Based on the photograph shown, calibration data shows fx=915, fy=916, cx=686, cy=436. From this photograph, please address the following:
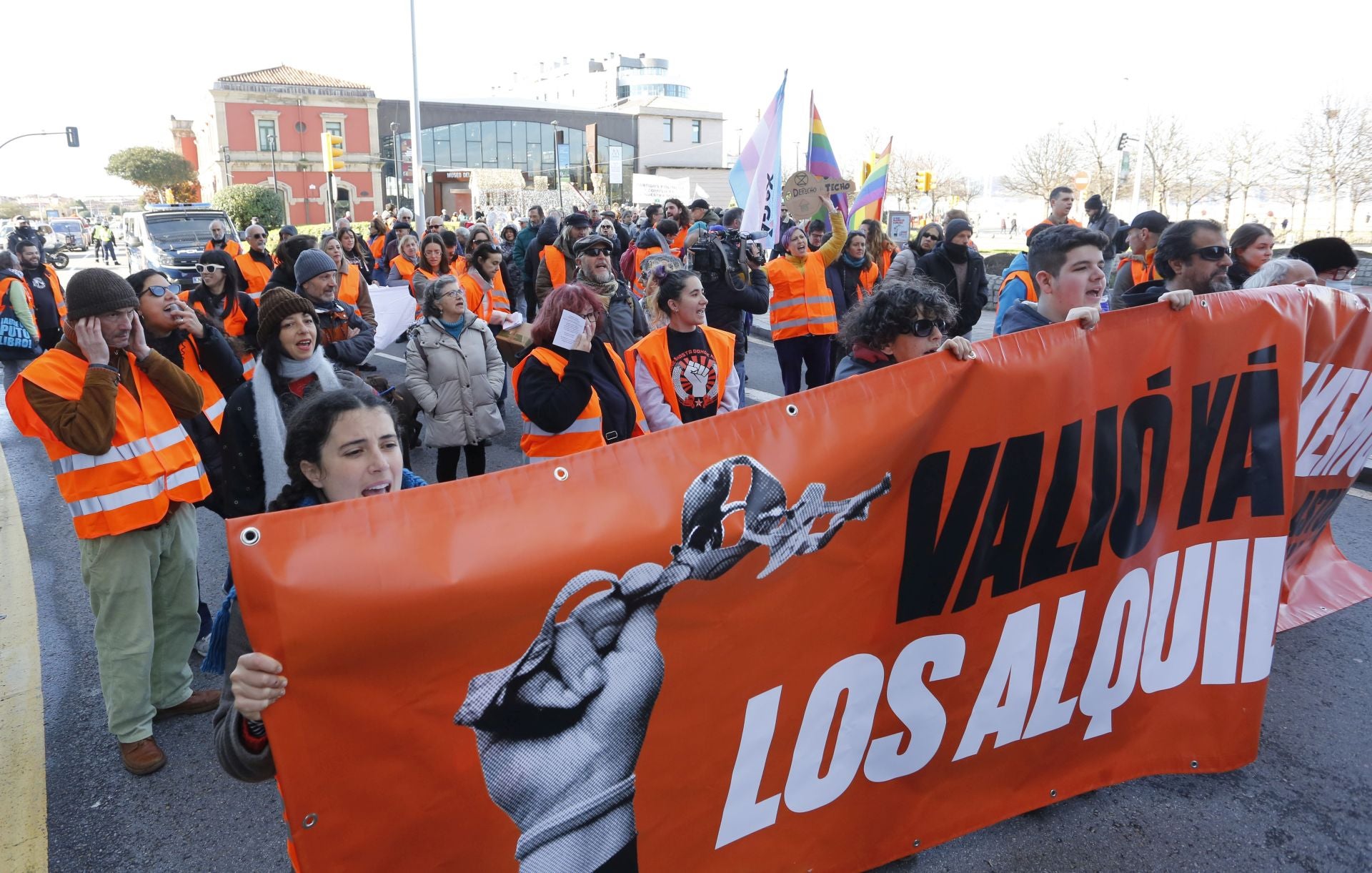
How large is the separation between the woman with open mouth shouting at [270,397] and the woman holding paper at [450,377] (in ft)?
4.01

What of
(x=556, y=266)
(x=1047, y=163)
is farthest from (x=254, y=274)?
(x=1047, y=163)

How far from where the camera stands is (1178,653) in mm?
2842

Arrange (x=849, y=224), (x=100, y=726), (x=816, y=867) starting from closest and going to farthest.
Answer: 1. (x=816, y=867)
2. (x=100, y=726)
3. (x=849, y=224)

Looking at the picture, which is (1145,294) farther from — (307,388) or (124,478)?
(124,478)

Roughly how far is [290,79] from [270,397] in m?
73.0

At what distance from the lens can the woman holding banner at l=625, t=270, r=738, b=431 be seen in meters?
4.33

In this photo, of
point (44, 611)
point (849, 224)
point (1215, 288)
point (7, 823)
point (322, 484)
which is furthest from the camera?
point (849, 224)

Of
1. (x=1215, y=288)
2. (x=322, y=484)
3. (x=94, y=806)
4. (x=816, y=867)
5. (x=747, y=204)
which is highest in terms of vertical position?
(x=747, y=204)

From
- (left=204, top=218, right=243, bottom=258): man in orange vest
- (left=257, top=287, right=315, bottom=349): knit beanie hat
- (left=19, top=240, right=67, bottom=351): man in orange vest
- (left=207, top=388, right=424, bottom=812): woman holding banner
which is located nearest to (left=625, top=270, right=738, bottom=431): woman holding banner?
(left=257, top=287, right=315, bottom=349): knit beanie hat

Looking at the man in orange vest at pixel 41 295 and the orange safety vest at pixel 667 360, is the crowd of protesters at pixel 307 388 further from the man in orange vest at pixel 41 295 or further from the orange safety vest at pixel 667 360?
the man in orange vest at pixel 41 295

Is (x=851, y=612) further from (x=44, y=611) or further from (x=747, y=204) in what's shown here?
(x=747, y=204)

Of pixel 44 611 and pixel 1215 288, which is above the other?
pixel 1215 288

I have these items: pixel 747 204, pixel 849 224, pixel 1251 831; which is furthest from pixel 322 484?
pixel 849 224

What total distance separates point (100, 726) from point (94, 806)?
1.92 feet
